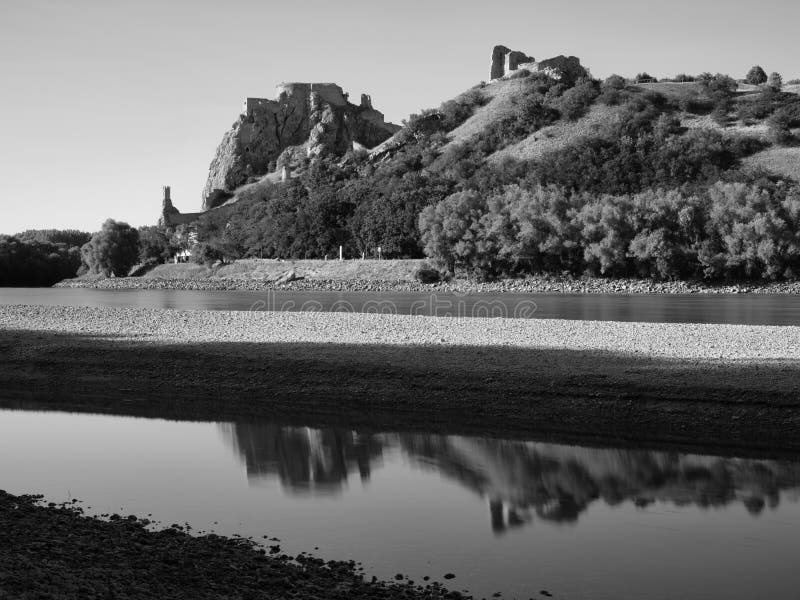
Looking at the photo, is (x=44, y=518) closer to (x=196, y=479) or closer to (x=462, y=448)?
(x=196, y=479)

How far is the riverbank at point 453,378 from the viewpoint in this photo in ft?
71.4

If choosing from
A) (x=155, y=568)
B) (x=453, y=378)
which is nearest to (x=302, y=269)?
(x=453, y=378)

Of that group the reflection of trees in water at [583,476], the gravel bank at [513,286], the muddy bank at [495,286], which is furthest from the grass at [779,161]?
the reflection of trees in water at [583,476]

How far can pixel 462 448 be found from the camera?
2027 centimetres

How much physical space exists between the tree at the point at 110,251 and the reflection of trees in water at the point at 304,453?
520 feet

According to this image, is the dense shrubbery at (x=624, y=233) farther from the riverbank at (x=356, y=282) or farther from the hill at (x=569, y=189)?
the riverbank at (x=356, y=282)

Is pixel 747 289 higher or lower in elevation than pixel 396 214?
lower

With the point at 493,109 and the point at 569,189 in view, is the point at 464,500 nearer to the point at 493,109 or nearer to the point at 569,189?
the point at 569,189

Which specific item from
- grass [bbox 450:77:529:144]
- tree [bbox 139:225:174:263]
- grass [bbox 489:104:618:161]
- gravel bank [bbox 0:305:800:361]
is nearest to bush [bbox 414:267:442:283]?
grass [bbox 489:104:618:161]

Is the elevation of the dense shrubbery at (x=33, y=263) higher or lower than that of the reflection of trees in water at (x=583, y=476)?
higher

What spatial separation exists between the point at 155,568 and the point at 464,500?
21.0ft

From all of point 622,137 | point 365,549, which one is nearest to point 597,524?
point 365,549

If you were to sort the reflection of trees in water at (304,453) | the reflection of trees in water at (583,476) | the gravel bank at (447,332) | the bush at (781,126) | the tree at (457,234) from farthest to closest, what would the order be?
the bush at (781,126), the tree at (457,234), the gravel bank at (447,332), the reflection of trees in water at (304,453), the reflection of trees in water at (583,476)

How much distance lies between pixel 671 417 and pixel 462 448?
537 cm
